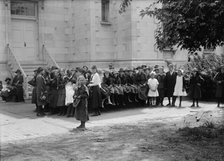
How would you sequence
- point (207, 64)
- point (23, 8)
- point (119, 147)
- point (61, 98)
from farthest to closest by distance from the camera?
point (23, 8) → point (207, 64) → point (61, 98) → point (119, 147)

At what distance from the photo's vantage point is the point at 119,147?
7.95 metres

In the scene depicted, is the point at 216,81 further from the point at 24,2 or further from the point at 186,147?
the point at 24,2

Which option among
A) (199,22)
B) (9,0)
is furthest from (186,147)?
(9,0)

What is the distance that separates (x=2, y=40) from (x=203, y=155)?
15.5 m

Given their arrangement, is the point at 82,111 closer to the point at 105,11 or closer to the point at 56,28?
the point at 56,28

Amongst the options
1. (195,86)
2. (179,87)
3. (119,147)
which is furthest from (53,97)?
(195,86)

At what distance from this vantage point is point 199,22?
7.46m

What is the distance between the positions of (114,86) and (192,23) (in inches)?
269

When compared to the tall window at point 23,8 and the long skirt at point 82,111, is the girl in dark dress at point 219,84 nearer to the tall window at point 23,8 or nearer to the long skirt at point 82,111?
the long skirt at point 82,111

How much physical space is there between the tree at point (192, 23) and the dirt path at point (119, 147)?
7.96ft

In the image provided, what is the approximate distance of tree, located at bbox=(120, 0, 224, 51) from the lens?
7.14 meters

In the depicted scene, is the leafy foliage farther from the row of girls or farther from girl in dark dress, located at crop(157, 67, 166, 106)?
girl in dark dress, located at crop(157, 67, 166, 106)

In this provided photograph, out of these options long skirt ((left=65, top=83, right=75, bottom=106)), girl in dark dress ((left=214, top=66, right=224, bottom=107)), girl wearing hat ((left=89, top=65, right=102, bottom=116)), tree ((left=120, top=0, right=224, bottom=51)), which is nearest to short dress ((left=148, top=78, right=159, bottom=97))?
girl in dark dress ((left=214, top=66, right=224, bottom=107))

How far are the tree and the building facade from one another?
38.5 feet
